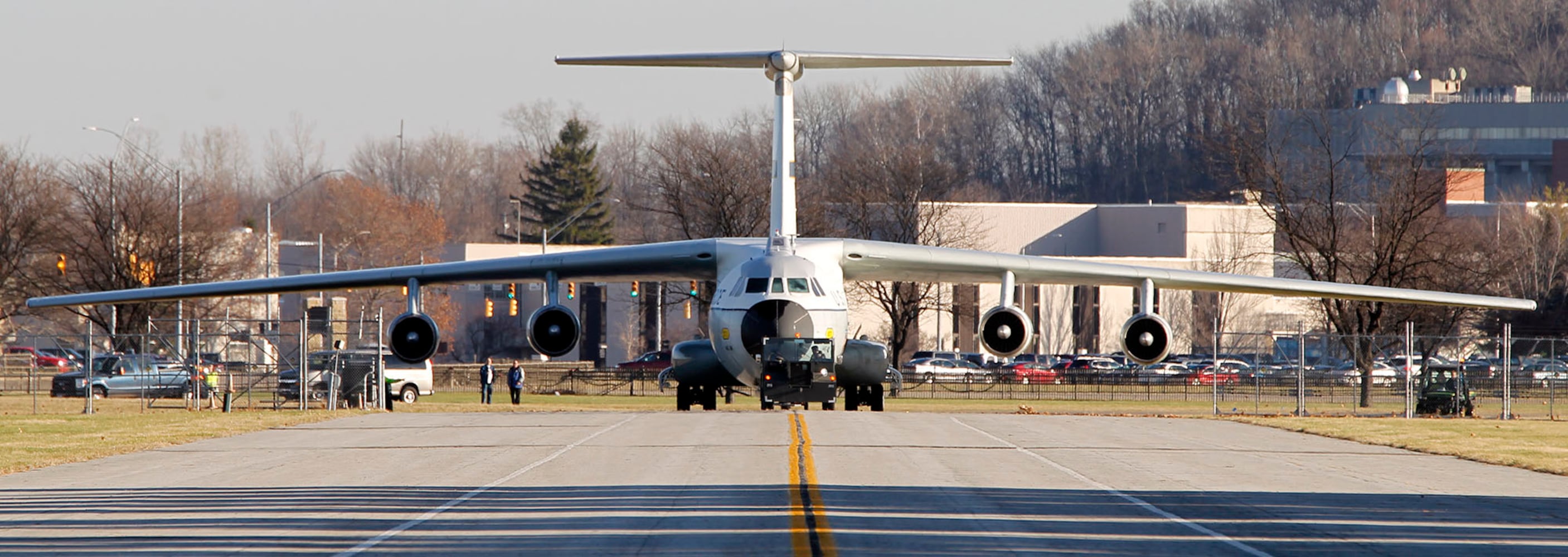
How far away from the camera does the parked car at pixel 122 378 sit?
42.7m

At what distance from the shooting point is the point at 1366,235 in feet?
181

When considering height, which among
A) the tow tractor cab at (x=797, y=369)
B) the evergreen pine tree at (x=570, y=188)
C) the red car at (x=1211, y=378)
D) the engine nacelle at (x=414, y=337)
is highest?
the evergreen pine tree at (x=570, y=188)

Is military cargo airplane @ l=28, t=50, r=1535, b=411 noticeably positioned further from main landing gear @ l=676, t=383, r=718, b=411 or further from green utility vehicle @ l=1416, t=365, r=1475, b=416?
green utility vehicle @ l=1416, t=365, r=1475, b=416

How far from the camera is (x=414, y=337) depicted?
2681cm

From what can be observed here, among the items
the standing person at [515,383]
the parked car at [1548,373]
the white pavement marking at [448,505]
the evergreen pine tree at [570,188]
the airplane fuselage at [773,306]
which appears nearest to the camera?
the white pavement marking at [448,505]

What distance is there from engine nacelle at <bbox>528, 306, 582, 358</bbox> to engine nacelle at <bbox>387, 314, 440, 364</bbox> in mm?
1627

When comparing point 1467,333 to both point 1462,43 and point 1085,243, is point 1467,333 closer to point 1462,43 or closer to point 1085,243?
point 1085,243

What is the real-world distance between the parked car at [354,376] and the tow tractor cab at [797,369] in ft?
31.6

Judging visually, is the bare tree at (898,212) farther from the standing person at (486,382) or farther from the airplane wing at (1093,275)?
the airplane wing at (1093,275)

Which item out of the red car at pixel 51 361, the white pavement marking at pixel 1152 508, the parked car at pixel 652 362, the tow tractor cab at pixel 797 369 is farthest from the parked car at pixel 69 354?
the white pavement marking at pixel 1152 508

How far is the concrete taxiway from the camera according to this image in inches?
496

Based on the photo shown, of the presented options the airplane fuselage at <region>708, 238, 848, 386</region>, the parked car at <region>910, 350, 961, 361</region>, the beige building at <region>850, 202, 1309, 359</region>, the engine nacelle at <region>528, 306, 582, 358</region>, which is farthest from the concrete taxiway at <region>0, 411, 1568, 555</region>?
the beige building at <region>850, 202, 1309, 359</region>

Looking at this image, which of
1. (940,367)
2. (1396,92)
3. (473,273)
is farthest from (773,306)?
(1396,92)

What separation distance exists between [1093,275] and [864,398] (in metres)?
6.72
